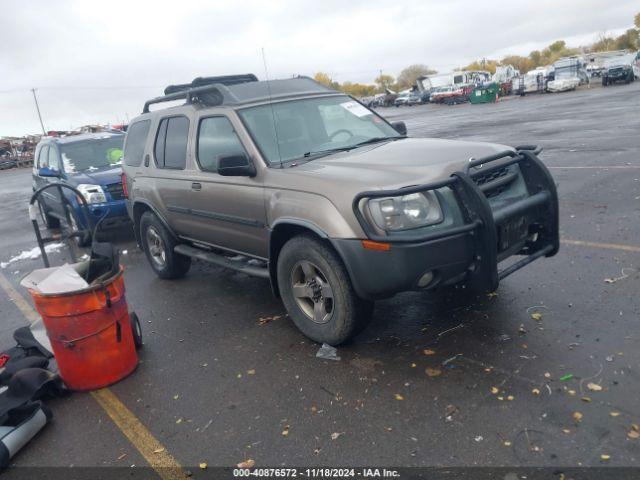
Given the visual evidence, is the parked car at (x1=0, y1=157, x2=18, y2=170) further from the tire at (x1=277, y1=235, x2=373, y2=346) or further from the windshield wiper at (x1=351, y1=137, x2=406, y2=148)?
the tire at (x1=277, y1=235, x2=373, y2=346)

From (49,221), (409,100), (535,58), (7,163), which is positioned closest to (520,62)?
(535,58)

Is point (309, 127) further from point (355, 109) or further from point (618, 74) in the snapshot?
point (618, 74)

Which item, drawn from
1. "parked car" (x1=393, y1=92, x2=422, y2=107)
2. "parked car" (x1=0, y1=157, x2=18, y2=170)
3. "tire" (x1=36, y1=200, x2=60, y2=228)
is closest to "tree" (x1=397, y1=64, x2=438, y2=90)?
"parked car" (x1=393, y1=92, x2=422, y2=107)

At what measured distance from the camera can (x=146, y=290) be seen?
642cm

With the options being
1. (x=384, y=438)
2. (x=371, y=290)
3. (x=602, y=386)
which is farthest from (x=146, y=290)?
(x=602, y=386)

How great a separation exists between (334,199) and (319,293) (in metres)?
0.82

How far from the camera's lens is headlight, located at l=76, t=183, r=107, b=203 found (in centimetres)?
862

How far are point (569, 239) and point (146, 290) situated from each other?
492 cm

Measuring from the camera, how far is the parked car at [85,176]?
8.67 m

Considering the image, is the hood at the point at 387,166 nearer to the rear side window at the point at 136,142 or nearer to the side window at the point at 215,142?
the side window at the point at 215,142

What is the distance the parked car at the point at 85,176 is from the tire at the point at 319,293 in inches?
186

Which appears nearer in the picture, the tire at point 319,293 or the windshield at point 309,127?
the tire at point 319,293

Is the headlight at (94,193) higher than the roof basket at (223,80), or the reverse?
the roof basket at (223,80)

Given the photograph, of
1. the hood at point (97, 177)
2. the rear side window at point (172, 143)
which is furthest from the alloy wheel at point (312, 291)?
the hood at point (97, 177)
